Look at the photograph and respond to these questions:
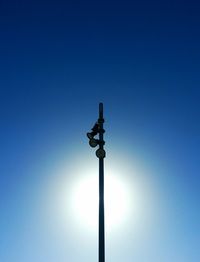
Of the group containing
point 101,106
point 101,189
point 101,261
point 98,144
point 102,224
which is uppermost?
point 101,106

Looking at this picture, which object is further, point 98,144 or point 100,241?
point 98,144

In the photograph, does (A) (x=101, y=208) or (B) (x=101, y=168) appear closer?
(A) (x=101, y=208)

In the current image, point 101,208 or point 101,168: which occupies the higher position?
point 101,168

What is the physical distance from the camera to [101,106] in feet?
50.2

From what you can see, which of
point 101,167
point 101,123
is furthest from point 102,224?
point 101,123

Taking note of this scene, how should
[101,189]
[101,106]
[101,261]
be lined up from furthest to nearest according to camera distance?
[101,106] → [101,189] → [101,261]

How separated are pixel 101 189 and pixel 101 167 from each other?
0.65 m

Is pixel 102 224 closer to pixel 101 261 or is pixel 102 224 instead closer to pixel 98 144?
→ pixel 101 261

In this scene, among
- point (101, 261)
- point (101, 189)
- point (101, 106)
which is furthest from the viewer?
point (101, 106)

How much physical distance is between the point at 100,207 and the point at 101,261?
1.45 m

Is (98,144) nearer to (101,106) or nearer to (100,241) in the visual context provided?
(101,106)

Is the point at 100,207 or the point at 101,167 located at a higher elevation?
the point at 101,167

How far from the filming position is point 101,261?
13.4 m

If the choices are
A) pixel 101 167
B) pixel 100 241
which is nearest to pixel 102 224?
pixel 100 241
